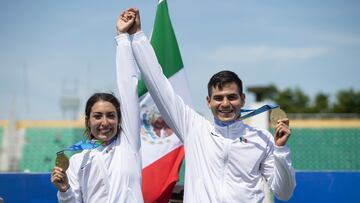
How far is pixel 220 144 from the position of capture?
3.21m

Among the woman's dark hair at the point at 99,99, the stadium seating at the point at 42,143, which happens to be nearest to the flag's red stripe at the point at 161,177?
the woman's dark hair at the point at 99,99

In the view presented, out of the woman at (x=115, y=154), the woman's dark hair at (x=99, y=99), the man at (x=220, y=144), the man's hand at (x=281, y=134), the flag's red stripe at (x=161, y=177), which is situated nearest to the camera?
the man's hand at (x=281, y=134)

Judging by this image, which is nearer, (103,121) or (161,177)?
(103,121)

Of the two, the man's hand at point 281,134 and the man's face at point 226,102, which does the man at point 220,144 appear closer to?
the man's face at point 226,102

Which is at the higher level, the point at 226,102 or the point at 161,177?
the point at 226,102

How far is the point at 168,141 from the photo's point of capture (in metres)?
5.14

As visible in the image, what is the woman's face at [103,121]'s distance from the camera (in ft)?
11.0

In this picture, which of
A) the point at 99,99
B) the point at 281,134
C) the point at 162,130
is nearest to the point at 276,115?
the point at 281,134

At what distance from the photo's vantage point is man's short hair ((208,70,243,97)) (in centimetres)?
326

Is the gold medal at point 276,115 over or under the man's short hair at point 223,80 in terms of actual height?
under

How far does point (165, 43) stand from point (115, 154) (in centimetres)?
211

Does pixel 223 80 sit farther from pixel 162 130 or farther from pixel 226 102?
pixel 162 130

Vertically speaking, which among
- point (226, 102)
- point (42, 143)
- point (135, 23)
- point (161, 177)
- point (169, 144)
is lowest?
point (42, 143)

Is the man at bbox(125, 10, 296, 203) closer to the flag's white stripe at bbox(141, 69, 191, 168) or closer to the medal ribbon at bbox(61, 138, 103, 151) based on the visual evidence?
the medal ribbon at bbox(61, 138, 103, 151)
